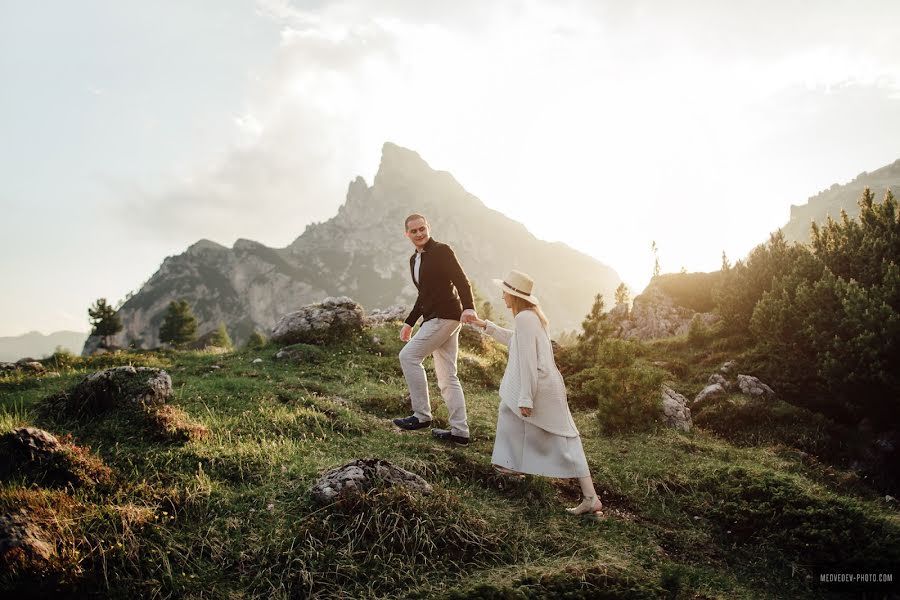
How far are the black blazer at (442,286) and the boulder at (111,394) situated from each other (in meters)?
4.44

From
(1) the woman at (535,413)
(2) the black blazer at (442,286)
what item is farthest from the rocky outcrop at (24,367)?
(1) the woman at (535,413)

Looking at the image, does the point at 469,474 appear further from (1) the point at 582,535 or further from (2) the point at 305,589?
(2) the point at 305,589

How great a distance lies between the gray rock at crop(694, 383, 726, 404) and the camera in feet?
36.9

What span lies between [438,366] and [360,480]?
2.86 m

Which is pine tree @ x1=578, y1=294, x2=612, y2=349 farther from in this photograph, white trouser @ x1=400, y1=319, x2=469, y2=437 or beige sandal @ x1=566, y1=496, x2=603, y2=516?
beige sandal @ x1=566, y1=496, x2=603, y2=516

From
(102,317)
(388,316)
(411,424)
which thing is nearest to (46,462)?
(411,424)

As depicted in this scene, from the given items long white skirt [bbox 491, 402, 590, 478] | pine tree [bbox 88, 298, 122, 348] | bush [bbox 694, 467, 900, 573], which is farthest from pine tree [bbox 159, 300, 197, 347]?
bush [bbox 694, 467, 900, 573]

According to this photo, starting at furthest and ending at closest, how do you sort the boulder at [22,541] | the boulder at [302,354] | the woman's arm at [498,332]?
the boulder at [302,354], the woman's arm at [498,332], the boulder at [22,541]

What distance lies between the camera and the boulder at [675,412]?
9.85 meters

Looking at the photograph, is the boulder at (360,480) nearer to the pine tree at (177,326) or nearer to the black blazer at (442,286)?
the black blazer at (442,286)

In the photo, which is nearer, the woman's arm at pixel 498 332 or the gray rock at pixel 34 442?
the gray rock at pixel 34 442

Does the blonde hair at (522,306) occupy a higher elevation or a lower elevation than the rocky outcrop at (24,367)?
higher

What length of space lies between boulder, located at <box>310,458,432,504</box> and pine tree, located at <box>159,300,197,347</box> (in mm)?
60717

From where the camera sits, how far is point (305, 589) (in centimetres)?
352
